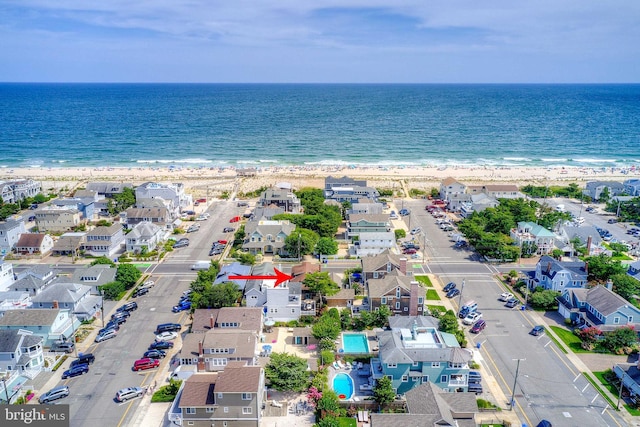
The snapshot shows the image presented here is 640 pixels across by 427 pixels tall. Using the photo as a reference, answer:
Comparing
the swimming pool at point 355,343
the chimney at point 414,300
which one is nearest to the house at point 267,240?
the swimming pool at point 355,343

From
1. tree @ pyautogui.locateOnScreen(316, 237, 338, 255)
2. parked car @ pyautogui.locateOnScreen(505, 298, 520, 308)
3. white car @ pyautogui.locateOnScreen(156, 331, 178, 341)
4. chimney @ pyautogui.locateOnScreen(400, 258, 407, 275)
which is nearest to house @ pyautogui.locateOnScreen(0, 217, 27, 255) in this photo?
white car @ pyautogui.locateOnScreen(156, 331, 178, 341)

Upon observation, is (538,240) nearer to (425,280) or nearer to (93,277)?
(425,280)

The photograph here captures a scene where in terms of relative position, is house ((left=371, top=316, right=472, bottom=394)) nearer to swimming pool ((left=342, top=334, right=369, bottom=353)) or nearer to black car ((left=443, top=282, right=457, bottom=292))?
swimming pool ((left=342, top=334, right=369, bottom=353))

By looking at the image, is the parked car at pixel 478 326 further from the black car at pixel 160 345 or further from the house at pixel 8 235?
the house at pixel 8 235

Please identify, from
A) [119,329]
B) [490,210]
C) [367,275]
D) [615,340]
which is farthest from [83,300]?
[490,210]

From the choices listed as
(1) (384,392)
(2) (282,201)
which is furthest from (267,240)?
(1) (384,392)
